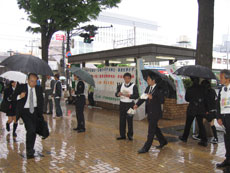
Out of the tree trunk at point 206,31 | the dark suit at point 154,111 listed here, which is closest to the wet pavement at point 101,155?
the dark suit at point 154,111

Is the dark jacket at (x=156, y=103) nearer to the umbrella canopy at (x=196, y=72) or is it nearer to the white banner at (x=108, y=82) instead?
the umbrella canopy at (x=196, y=72)

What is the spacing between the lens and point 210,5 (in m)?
7.20

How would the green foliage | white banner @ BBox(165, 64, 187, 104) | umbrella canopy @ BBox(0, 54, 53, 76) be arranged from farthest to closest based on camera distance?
the green foliage < white banner @ BBox(165, 64, 187, 104) < umbrella canopy @ BBox(0, 54, 53, 76)

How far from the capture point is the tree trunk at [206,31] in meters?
7.21

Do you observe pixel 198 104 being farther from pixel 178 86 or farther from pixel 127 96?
pixel 178 86

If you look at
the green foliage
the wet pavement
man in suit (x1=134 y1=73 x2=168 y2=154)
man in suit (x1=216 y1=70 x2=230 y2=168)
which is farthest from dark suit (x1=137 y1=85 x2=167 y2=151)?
the green foliage

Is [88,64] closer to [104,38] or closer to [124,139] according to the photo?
[124,139]

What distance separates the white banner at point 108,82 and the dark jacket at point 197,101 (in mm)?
4907

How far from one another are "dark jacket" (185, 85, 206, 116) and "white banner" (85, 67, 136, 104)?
4.91m

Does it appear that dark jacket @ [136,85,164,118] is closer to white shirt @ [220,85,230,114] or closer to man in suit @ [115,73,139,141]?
man in suit @ [115,73,139,141]

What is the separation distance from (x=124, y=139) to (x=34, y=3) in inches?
308

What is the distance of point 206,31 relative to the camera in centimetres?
723

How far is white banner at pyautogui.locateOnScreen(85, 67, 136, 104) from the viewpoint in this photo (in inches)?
463

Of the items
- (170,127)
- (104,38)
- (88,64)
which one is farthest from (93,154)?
(104,38)
